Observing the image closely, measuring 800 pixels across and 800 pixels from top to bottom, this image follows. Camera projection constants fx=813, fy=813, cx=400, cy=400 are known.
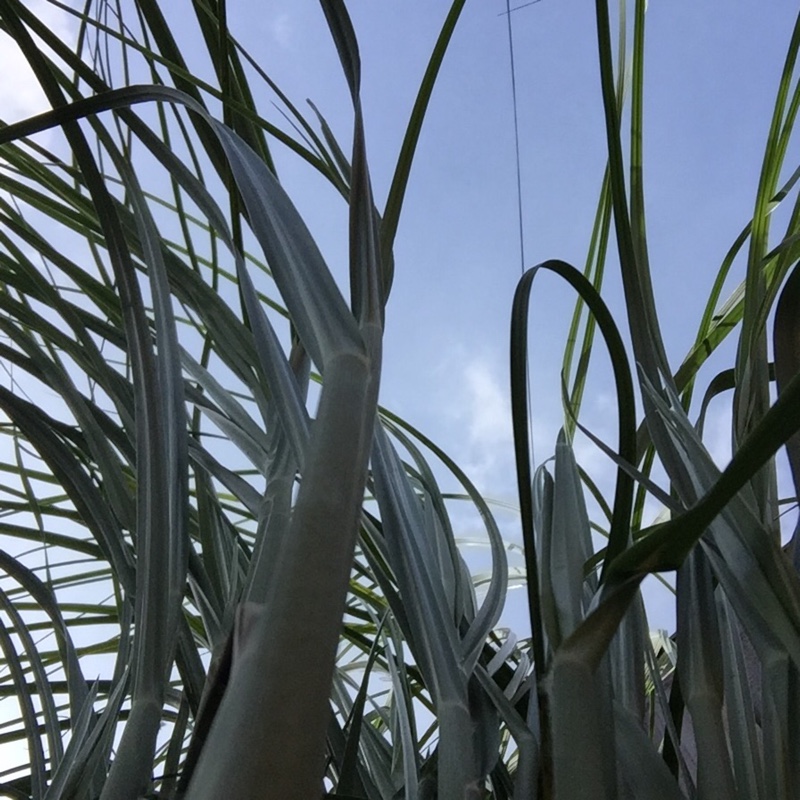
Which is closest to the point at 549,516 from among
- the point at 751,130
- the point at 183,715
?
the point at 183,715

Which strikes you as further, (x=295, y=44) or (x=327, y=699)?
(x=295, y=44)

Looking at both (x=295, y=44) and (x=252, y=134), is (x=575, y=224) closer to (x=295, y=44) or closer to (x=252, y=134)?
(x=295, y=44)

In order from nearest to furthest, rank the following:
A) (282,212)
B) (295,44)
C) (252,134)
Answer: (282,212) → (252,134) → (295,44)

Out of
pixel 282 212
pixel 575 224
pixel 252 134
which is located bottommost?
pixel 282 212

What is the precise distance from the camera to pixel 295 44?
2.75 feet

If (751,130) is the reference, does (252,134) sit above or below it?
below

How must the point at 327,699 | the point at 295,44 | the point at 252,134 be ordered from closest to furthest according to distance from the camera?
the point at 327,699 → the point at 252,134 → the point at 295,44

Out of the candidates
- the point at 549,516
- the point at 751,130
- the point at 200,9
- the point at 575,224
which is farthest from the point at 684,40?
the point at 549,516

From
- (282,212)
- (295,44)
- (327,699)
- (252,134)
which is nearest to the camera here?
(327,699)

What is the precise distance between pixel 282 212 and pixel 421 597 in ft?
0.44

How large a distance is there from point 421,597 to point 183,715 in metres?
0.15

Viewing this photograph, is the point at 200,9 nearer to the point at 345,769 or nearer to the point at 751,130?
the point at 345,769

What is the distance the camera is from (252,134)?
0.40 metres

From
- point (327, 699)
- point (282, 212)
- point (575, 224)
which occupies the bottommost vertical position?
point (327, 699)
